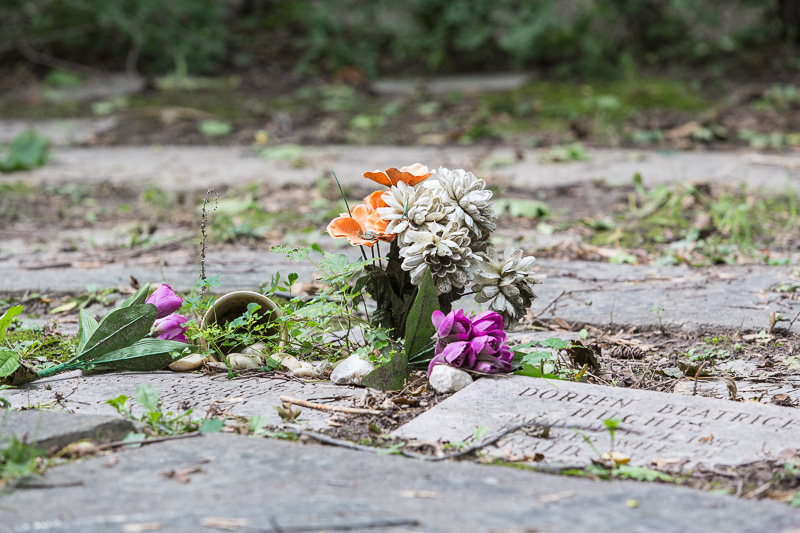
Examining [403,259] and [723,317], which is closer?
[403,259]

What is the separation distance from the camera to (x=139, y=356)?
2.09m

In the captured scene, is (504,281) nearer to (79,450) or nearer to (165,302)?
(165,302)

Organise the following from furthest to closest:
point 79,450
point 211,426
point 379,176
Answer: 1. point 379,176
2. point 211,426
3. point 79,450

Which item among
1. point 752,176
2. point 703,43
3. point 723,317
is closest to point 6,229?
point 723,317

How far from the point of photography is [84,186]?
16.2ft

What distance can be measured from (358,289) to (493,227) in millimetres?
350

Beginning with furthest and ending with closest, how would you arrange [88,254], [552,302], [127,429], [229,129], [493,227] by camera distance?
[229,129]
[88,254]
[552,302]
[493,227]
[127,429]

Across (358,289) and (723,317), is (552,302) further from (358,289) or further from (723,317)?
(358,289)

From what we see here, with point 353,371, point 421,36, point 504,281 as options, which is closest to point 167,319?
point 353,371

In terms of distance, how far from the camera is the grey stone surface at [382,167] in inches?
187

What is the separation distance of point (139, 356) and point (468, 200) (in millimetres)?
846

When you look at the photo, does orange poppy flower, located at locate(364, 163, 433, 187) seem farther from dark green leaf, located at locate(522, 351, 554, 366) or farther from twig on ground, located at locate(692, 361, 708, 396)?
twig on ground, located at locate(692, 361, 708, 396)

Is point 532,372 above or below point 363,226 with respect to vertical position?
below

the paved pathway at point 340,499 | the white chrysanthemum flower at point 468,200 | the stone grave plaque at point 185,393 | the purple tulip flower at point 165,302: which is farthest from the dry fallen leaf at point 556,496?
the purple tulip flower at point 165,302
